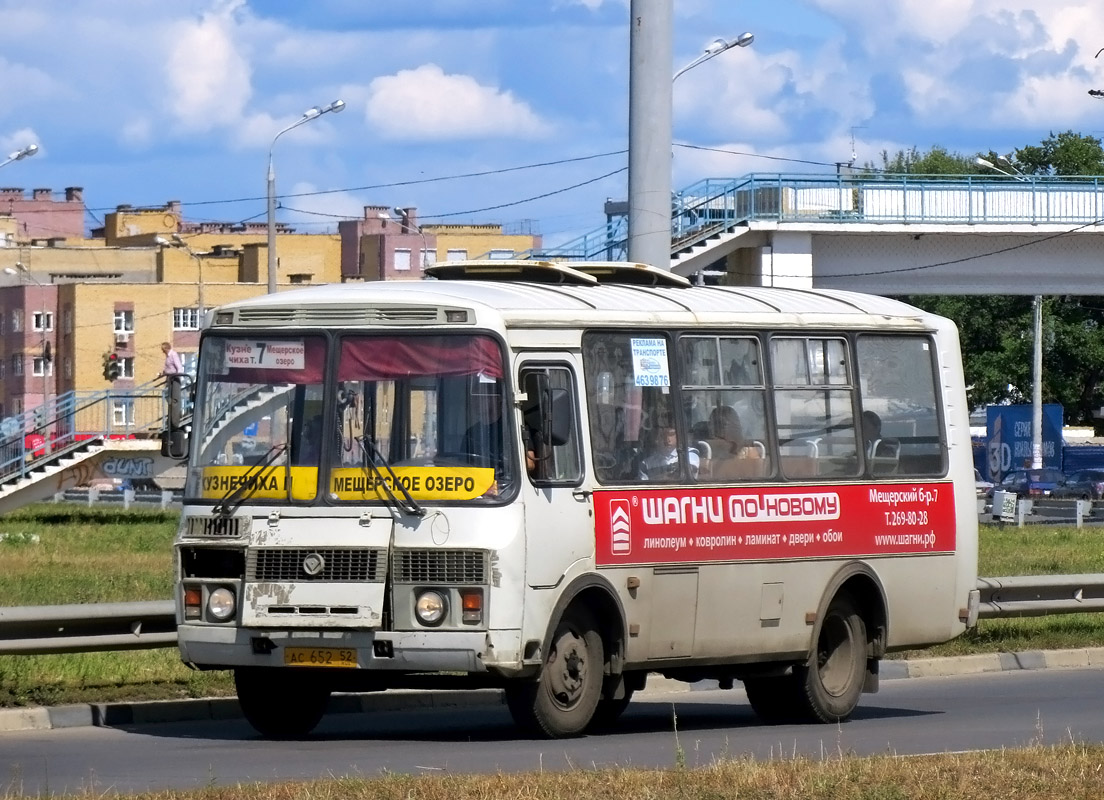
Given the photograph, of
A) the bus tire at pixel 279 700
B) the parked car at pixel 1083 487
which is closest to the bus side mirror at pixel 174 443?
the bus tire at pixel 279 700

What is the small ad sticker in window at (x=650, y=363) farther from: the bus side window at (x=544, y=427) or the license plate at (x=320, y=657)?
the license plate at (x=320, y=657)

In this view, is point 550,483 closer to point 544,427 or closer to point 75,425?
point 544,427

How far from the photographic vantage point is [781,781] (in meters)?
8.79

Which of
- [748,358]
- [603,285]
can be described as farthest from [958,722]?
[603,285]

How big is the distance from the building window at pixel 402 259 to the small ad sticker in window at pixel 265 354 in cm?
10763

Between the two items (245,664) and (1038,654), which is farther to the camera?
(1038,654)

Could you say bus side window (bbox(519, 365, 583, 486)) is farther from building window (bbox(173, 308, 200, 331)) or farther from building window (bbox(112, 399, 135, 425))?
building window (bbox(173, 308, 200, 331))

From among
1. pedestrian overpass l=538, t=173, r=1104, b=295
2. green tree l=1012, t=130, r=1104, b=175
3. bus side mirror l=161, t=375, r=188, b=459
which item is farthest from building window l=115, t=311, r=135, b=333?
bus side mirror l=161, t=375, r=188, b=459

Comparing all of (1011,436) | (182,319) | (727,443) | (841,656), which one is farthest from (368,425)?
(182,319)

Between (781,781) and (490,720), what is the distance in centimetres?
512

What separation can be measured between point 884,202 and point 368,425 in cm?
3430

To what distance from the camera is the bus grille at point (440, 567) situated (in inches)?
444

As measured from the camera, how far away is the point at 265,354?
1214 centimetres

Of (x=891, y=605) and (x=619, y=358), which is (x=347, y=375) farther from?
(x=891, y=605)
